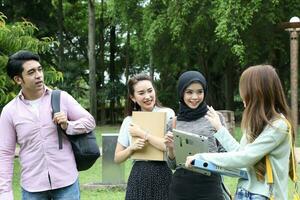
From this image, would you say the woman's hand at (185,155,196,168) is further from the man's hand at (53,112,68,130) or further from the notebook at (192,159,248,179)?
the man's hand at (53,112,68,130)

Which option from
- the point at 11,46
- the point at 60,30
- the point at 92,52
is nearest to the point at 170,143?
the point at 11,46

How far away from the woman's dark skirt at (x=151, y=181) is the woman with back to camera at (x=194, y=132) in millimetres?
247

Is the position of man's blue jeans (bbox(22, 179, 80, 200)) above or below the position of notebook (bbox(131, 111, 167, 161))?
below

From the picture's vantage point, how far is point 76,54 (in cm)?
3014

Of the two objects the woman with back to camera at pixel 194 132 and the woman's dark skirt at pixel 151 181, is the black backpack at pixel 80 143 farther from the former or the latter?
the woman's dark skirt at pixel 151 181

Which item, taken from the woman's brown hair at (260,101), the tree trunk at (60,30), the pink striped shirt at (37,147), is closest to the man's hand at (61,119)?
the pink striped shirt at (37,147)

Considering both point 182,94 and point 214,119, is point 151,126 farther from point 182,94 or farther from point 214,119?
point 214,119

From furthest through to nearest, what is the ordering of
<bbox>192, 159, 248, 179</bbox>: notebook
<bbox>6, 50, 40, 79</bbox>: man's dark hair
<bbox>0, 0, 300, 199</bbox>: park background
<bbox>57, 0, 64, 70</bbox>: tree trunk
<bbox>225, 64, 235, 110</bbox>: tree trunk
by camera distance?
<bbox>57, 0, 64, 70</bbox>: tree trunk, <bbox>225, 64, 235, 110</bbox>: tree trunk, <bbox>0, 0, 300, 199</bbox>: park background, <bbox>6, 50, 40, 79</bbox>: man's dark hair, <bbox>192, 159, 248, 179</bbox>: notebook

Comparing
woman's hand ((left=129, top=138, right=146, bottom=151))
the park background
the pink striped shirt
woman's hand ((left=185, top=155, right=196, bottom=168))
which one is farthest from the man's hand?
the park background

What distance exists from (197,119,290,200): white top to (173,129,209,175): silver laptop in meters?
0.26

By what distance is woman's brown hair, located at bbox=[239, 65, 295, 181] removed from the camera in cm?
321

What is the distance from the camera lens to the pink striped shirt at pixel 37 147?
358cm

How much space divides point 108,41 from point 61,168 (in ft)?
89.3

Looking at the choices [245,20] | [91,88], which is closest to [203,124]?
[245,20]
